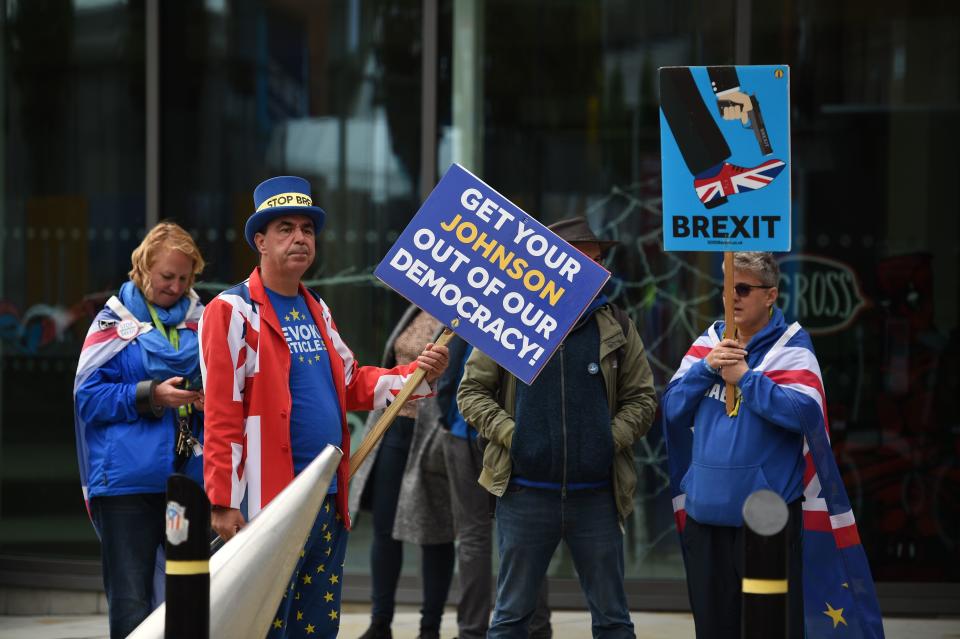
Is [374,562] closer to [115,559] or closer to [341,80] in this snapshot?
[115,559]

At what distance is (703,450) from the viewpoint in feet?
15.6

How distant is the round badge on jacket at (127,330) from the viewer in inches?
205

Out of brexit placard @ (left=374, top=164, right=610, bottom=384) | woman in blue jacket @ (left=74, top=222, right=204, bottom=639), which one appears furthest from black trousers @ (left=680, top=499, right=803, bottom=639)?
woman in blue jacket @ (left=74, top=222, right=204, bottom=639)

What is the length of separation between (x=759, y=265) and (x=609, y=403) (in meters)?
0.75

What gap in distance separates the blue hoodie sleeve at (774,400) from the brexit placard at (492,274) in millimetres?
606

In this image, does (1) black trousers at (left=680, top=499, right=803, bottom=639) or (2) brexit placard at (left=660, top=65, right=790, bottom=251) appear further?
(2) brexit placard at (left=660, top=65, right=790, bottom=251)

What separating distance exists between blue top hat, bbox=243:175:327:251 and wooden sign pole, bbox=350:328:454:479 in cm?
64

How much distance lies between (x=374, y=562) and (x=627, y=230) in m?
2.36

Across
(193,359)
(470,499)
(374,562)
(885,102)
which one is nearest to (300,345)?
(193,359)

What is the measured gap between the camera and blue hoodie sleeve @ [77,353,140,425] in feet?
16.8

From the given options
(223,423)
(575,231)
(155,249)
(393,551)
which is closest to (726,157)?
(575,231)

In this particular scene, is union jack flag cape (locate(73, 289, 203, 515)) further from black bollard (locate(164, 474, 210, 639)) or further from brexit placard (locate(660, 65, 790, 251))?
brexit placard (locate(660, 65, 790, 251))

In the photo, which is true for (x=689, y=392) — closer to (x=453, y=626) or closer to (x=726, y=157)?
(x=726, y=157)

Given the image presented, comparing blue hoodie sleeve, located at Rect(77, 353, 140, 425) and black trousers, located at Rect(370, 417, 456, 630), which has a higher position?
blue hoodie sleeve, located at Rect(77, 353, 140, 425)
